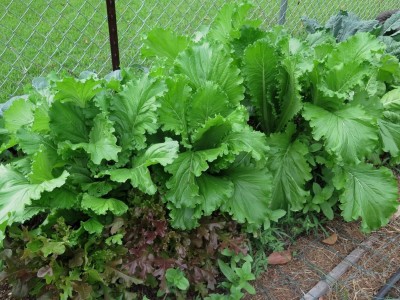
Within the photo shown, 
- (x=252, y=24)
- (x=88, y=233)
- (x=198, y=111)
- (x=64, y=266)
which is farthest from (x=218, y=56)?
(x=64, y=266)

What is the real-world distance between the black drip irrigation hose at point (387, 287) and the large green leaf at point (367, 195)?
319mm

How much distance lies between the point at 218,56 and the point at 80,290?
1483mm

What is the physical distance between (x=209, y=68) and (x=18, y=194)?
1261 mm

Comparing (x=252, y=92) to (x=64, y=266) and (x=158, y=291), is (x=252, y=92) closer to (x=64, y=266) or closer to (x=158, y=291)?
(x=158, y=291)

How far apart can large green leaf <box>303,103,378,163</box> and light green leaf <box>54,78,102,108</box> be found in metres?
1.22

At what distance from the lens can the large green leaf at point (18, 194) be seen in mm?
1984

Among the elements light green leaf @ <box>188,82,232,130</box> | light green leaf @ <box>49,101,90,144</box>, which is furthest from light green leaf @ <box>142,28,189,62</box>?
light green leaf @ <box>49,101,90,144</box>

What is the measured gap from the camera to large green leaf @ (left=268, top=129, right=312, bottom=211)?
9.03 feet

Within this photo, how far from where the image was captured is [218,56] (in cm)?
261

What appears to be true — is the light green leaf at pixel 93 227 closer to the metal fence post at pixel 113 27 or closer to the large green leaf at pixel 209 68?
the large green leaf at pixel 209 68

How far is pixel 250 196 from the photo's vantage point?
8.23 ft

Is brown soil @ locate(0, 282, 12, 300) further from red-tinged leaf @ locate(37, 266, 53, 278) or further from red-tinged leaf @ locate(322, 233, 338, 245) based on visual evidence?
red-tinged leaf @ locate(322, 233, 338, 245)

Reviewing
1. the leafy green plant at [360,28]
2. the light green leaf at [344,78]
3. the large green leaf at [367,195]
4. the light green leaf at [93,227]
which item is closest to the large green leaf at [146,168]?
the light green leaf at [93,227]

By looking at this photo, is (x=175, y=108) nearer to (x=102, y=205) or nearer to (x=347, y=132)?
(x=102, y=205)
